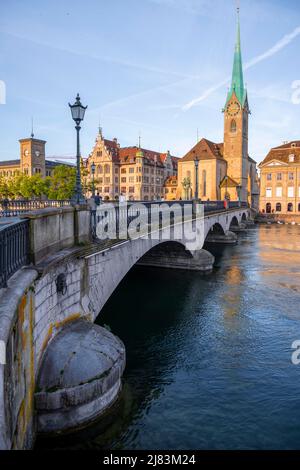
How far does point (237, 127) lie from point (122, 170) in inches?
1149

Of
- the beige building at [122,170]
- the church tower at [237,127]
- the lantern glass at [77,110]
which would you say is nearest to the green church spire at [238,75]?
the church tower at [237,127]

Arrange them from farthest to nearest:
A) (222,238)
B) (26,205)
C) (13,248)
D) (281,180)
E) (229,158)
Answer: (229,158) → (281,180) → (222,238) → (26,205) → (13,248)

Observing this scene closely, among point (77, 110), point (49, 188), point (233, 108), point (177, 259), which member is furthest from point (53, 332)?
point (233, 108)

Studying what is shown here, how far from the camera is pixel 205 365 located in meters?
13.3

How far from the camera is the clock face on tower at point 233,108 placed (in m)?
87.8

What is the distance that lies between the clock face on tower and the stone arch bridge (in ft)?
272

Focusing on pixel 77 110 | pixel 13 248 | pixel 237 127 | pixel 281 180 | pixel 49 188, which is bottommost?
pixel 13 248

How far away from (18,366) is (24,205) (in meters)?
20.9

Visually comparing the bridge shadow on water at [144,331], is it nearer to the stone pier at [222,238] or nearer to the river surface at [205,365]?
the river surface at [205,365]

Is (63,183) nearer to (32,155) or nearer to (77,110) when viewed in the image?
(77,110)

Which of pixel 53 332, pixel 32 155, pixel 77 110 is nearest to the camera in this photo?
pixel 53 332

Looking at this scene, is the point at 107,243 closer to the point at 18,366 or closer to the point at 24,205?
the point at 18,366

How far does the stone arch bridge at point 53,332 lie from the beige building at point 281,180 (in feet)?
245

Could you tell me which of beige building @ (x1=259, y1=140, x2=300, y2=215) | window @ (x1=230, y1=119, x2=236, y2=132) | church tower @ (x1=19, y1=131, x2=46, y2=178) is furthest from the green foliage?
church tower @ (x1=19, y1=131, x2=46, y2=178)
